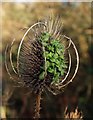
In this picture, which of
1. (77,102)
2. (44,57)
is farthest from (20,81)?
(77,102)

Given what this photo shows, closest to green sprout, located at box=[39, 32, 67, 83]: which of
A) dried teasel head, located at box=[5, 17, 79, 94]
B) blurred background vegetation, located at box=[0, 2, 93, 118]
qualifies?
dried teasel head, located at box=[5, 17, 79, 94]

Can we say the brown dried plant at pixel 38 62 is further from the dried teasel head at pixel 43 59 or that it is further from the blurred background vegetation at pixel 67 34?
the blurred background vegetation at pixel 67 34

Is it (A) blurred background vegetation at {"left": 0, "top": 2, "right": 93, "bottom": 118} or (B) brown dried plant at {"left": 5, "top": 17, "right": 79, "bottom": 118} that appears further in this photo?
(A) blurred background vegetation at {"left": 0, "top": 2, "right": 93, "bottom": 118}

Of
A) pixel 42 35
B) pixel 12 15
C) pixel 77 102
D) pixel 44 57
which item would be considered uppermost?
pixel 12 15

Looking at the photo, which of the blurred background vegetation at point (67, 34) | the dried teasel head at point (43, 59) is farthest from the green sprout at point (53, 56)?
the blurred background vegetation at point (67, 34)

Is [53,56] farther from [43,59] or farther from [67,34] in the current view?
[67,34]

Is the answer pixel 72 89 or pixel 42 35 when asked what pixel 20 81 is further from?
pixel 72 89

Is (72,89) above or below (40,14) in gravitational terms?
below

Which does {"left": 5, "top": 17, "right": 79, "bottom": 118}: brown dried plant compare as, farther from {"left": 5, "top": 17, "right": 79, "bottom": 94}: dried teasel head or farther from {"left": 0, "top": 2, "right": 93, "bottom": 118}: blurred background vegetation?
{"left": 0, "top": 2, "right": 93, "bottom": 118}: blurred background vegetation
